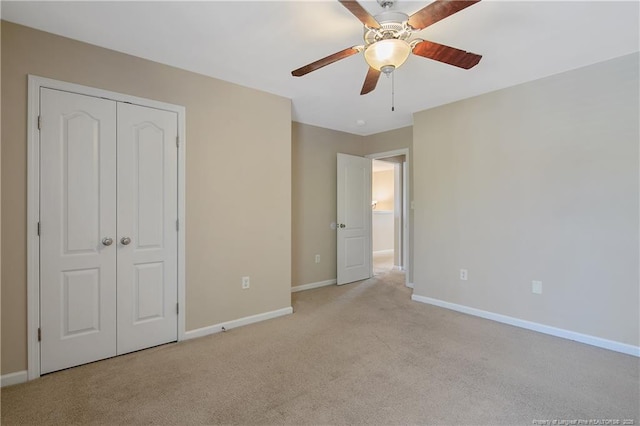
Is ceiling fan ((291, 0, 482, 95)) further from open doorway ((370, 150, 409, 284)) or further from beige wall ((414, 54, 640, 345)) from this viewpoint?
open doorway ((370, 150, 409, 284))

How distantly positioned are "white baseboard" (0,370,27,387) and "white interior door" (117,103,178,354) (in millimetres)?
574

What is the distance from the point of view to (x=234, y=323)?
126 inches

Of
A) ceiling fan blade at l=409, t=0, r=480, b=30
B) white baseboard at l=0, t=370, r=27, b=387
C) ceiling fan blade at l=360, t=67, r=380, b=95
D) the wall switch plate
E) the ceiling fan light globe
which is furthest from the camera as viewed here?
the wall switch plate

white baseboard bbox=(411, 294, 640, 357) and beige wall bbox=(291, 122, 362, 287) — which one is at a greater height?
beige wall bbox=(291, 122, 362, 287)

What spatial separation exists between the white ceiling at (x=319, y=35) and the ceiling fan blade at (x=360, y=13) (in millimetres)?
→ 293

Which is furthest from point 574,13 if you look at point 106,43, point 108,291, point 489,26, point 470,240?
point 108,291

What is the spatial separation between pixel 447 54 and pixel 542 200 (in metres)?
1.97

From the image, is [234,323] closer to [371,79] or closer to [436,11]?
[371,79]

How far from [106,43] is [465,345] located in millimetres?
3843

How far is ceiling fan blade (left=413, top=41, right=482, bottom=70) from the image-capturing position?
190 cm

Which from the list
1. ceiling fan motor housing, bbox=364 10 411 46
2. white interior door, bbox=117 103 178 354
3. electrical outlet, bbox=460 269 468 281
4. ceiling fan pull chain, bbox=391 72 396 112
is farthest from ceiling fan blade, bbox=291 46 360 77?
electrical outlet, bbox=460 269 468 281

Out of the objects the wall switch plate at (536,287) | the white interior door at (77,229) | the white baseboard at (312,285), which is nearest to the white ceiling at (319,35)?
the white interior door at (77,229)

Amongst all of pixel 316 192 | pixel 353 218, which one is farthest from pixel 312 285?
pixel 316 192

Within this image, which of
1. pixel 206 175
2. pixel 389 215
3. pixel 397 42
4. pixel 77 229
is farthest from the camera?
pixel 389 215
